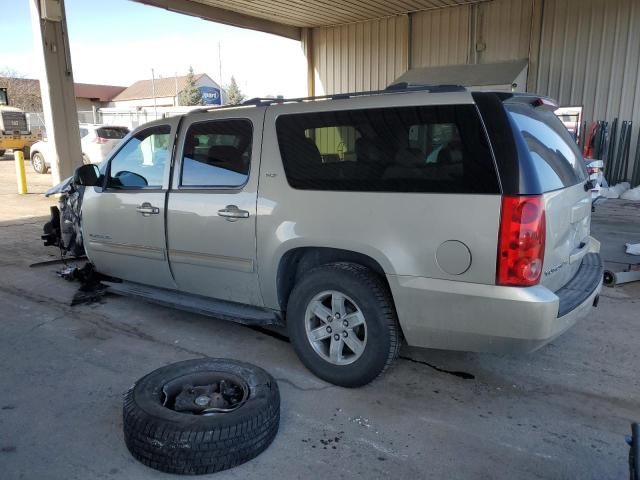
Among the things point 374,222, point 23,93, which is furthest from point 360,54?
point 23,93

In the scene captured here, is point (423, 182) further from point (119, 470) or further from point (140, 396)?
point (119, 470)

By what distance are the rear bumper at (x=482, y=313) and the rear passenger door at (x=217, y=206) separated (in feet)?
4.08

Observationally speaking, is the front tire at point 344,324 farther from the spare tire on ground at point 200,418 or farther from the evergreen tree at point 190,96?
the evergreen tree at point 190,96

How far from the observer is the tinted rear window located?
1922cm

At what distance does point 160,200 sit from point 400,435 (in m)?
2.63

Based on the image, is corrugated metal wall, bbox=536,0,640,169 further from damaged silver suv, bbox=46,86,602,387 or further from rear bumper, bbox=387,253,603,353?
rear bumper, bbox=387,253,603,353

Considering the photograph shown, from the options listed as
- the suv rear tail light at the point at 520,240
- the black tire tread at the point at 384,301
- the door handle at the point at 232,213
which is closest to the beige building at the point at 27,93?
the door handle at the point at 232,213

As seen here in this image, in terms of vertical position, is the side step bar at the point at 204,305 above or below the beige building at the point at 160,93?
below

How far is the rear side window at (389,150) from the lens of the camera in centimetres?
287

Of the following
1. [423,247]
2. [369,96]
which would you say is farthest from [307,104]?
[423,247]

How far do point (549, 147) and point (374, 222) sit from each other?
1.19m

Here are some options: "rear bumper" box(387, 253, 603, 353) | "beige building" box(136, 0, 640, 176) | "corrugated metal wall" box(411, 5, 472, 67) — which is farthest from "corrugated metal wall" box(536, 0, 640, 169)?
"rear bumper" box(387, 253, 603, 353)

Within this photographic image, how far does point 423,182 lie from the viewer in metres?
3.00

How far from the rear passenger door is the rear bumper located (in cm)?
124
